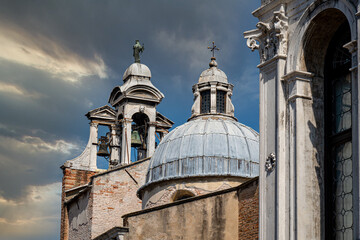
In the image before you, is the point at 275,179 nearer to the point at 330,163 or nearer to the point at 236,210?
the point at 330,163

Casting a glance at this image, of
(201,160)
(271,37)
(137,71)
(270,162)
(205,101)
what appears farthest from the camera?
(137,71)

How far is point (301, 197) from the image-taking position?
12.7 metres

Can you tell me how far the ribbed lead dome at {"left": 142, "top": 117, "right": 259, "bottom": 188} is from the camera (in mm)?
27875

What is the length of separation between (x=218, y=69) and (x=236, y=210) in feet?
48.8

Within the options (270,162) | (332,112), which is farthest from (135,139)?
(332,112)

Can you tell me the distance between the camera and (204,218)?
1911 cm

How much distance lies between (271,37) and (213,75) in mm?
17590

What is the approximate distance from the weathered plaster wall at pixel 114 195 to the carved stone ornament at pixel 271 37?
65.1 ft

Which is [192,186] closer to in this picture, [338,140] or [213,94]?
[213,94]

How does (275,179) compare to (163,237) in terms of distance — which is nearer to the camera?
(275,179)

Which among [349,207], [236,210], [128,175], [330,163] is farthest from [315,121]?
[128,175]

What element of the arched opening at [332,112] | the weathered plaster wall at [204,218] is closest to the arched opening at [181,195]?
the weathered plaster wall at [204,218]

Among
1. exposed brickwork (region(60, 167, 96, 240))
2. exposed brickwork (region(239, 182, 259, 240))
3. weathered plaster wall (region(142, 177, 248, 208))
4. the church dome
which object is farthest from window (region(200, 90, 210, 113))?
exposed brickwork (region(239, 182, 259, 240))

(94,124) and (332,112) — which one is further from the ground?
(94,124)
